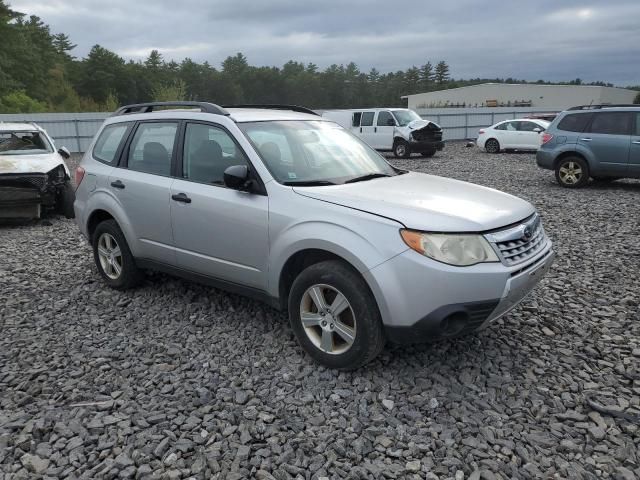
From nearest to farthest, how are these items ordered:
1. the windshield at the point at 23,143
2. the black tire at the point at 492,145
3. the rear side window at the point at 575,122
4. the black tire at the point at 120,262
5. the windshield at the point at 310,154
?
the windshield at the point at 310,154 → the black tire at the point at 120,262 → the windshield at the point at 23,143 → the rear side window at the point at 575,122 → the black tire at the point at 492,145

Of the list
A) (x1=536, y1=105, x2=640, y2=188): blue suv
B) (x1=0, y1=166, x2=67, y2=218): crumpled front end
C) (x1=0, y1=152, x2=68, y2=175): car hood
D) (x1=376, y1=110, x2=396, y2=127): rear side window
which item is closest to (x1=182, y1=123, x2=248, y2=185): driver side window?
(x1=0, y1=166, x2=67, y2=218): crumpled front end

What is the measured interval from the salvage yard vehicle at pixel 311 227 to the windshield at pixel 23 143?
4.98m

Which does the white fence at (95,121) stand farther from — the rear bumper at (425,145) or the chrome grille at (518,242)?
the chrome grille at (518,242)

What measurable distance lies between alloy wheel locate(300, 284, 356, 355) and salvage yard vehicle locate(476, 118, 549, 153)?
18608 mm

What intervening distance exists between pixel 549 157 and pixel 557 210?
3.08 meters

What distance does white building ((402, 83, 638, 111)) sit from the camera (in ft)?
186

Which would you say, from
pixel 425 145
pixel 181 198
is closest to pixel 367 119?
pixel 425 145

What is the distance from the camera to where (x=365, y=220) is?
329 cm

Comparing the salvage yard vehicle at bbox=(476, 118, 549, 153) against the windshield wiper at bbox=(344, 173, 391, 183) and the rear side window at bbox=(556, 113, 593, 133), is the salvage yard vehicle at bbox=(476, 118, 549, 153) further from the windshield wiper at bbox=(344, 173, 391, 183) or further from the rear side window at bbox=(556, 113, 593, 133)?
the windshield wiper at bbox=(344, 173, 391, 183)

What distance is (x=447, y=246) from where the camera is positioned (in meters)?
3.13

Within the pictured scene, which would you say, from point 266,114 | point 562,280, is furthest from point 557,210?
point 266,114

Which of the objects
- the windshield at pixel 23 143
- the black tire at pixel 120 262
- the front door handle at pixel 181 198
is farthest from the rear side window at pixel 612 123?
the windshield at pixel 23 143

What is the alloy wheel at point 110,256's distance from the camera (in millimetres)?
5168

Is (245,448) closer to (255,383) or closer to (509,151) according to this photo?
(255,383)
